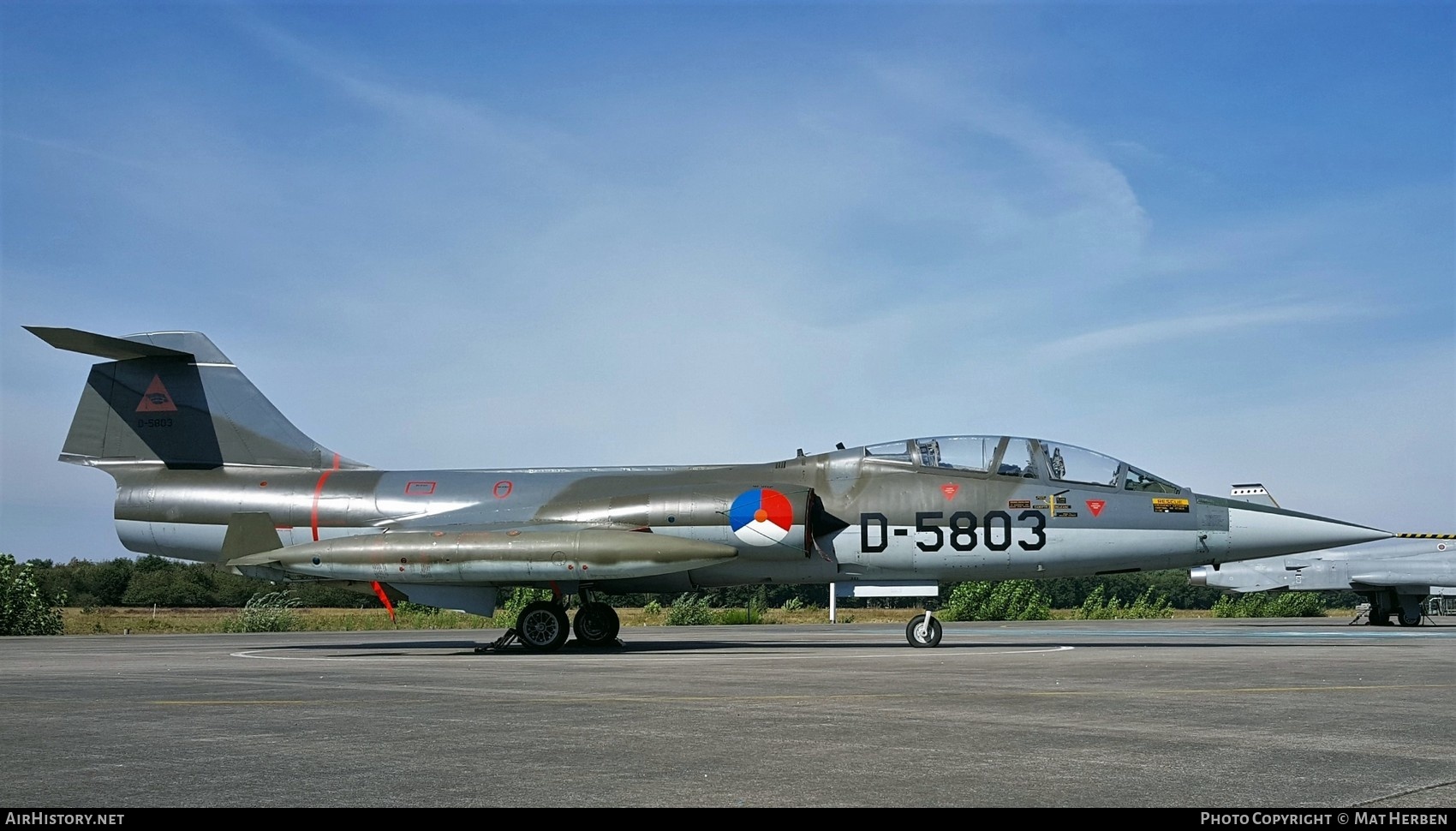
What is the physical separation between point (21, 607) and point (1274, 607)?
4934 cm

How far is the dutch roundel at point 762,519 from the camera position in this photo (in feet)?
58.6

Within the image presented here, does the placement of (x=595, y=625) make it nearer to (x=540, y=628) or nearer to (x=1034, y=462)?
(x=540, y=628)

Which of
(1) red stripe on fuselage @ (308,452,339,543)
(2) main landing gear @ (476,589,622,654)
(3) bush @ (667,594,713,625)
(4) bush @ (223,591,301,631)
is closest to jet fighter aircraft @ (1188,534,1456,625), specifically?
(3) bush @ (667,594,713,625)

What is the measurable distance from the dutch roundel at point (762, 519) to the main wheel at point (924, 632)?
2700 mm

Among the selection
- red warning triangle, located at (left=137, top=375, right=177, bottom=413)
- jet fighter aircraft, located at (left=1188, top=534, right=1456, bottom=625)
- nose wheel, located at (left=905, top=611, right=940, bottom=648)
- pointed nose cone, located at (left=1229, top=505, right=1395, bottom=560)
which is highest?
red warning triangle, located at (left=137, top=375, right=177, bottom=413)

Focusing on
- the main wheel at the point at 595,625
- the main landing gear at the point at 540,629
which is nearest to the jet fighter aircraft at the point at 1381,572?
the main wheel at the point at 595,625

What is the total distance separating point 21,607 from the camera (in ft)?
105

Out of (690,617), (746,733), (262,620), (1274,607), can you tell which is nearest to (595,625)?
(746,733)

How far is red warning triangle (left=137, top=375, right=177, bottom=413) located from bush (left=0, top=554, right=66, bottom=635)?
13.9 m

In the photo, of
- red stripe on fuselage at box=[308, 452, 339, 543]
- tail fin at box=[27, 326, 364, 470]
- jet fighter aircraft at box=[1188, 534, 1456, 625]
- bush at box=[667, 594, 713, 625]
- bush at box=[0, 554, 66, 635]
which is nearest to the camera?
red stripe on fuselage at box=[308, 452, 339, 543]

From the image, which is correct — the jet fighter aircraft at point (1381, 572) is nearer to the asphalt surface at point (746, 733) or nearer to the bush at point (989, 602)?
the bush at point (989, 602)

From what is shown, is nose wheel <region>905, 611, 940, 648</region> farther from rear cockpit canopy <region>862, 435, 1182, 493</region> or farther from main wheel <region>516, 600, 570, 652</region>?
main wheel <region>516, 600, 570, 652</region>

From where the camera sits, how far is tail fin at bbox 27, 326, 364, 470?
21.4 meters

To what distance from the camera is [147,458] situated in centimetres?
2148
